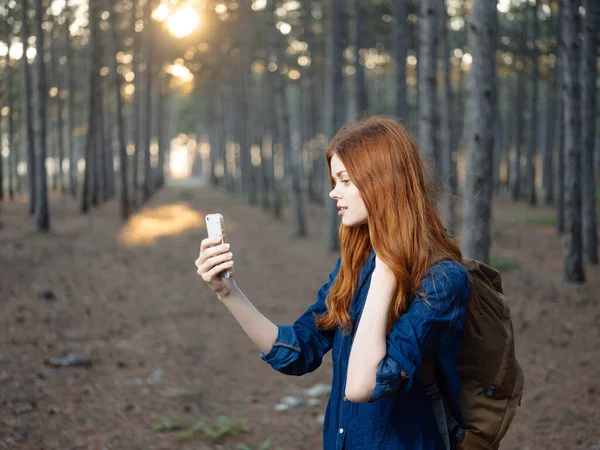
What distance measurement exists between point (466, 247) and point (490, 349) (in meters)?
6.68

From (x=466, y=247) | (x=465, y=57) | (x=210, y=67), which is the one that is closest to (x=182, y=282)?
(x=466, y=247)

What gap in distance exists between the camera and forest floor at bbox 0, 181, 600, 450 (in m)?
5.46

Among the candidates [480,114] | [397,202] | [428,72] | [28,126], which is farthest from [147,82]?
[397,202]

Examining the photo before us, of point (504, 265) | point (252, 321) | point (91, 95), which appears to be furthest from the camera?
point (91, 95)

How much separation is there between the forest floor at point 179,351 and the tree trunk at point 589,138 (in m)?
0.83

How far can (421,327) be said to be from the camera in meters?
2.07

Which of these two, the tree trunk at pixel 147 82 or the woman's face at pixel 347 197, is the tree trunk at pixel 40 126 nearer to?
the tree trunk at pixel 147 82

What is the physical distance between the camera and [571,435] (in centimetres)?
539

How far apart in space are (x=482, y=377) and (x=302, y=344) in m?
0.70

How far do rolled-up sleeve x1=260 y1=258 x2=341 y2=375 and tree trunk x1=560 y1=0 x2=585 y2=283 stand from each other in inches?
374

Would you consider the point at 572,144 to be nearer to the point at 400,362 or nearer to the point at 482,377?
the point at 482,377

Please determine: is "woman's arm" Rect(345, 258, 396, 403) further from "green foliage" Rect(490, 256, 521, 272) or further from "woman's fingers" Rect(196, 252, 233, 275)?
"green foliage" Rect(490, 256, 521, 272)

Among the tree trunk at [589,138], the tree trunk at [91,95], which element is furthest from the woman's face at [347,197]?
the tree trunk at [91,95]

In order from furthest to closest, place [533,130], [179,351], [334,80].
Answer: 1. [533,130]
2. [334,80]
3. [179,351]
